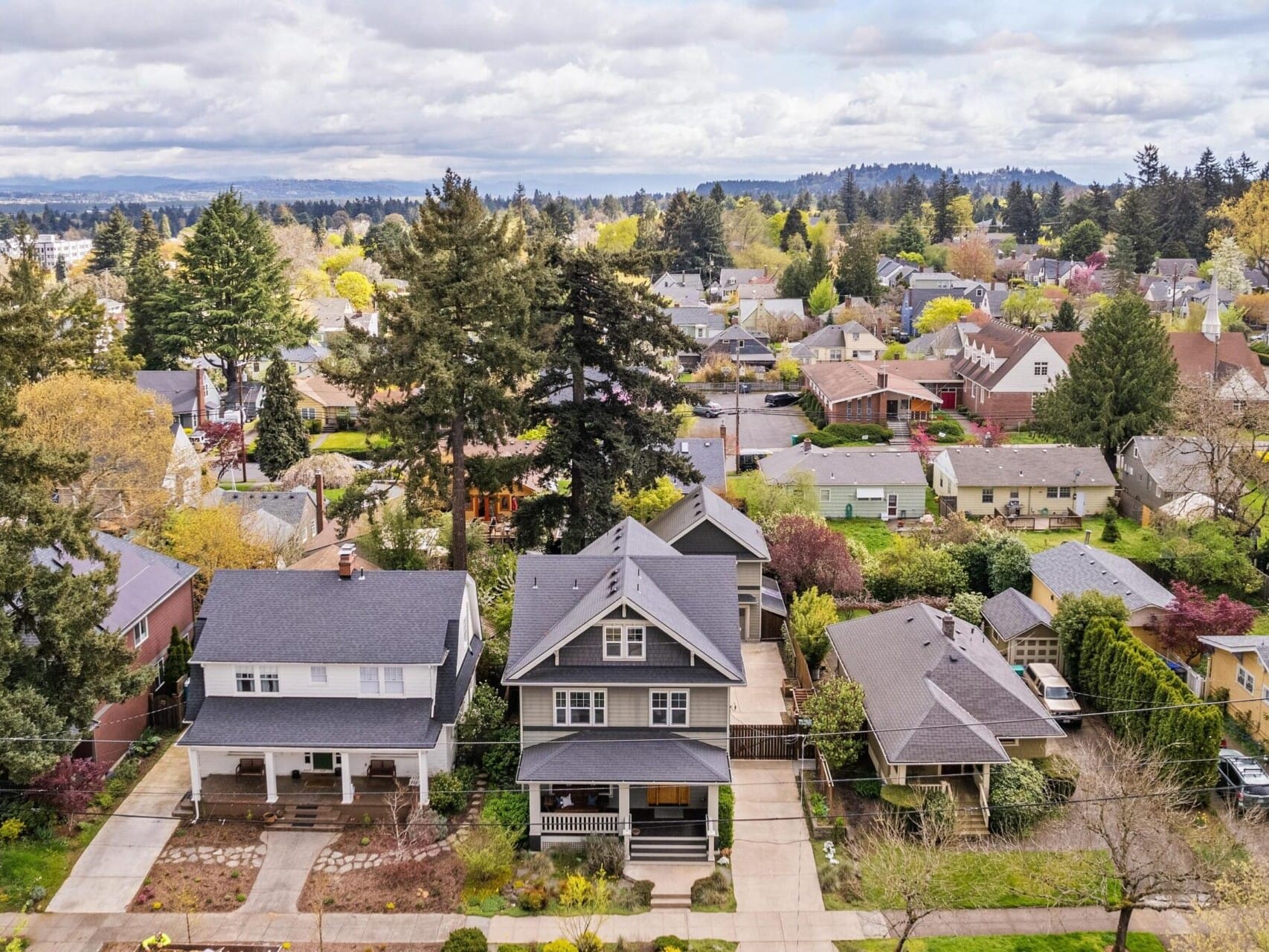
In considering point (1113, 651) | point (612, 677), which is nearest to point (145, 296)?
point (612, 677)

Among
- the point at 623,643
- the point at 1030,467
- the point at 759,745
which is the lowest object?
the point at 759,745

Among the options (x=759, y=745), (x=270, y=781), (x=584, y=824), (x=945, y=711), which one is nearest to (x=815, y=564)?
(x=759, y=745)

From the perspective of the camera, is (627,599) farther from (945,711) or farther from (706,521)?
(706,521)

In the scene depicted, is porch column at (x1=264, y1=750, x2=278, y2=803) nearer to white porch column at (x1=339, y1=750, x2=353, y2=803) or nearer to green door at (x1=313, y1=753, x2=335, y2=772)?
green door at (x1=313, y1=753, x2=335, y2=772)

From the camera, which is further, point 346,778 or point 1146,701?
point 1146,701

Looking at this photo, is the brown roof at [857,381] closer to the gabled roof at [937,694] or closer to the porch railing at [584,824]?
the gabled roof at [937,694]

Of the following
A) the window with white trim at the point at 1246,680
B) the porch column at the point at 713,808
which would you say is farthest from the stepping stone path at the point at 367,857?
the window with white trim at the point at 1246,680
